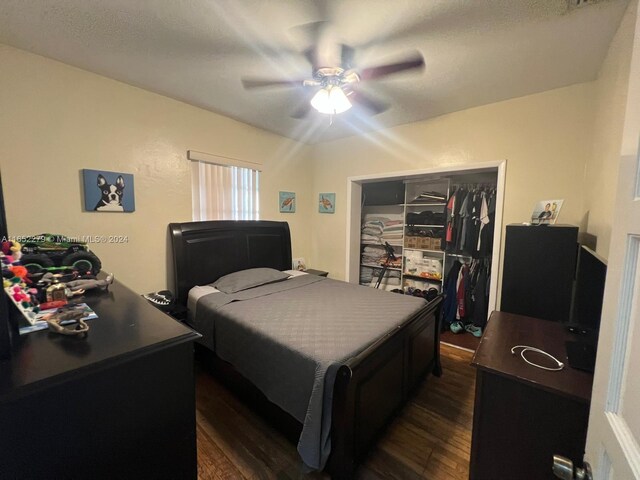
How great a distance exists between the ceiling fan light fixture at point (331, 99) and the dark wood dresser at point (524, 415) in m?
A: 1.71

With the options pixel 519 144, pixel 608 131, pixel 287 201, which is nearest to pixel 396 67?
pixel 608 131

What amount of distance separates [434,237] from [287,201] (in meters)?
2.02

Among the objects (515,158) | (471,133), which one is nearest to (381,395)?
(515,158)

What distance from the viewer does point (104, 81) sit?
2090mm

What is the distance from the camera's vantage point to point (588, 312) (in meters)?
1.32

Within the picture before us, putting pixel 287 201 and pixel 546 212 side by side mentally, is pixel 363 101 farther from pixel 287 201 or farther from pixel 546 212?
pixel 287 201

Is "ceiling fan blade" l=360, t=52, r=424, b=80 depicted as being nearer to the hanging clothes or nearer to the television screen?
the television screen

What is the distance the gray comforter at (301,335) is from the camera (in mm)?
1325

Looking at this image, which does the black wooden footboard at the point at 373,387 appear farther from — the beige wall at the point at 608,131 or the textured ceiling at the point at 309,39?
the textured ceiling at the point at 309,39

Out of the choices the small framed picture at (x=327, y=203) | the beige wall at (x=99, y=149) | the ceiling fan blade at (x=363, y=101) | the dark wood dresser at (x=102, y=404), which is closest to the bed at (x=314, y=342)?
the beige wall at (x=99, y=149)

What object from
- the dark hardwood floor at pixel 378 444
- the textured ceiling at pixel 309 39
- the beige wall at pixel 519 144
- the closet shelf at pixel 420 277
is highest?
the textured ceiling at pixel 309 39

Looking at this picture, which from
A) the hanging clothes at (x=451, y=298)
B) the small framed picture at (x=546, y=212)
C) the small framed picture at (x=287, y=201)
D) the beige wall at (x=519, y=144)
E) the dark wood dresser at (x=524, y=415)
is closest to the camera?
the dark wood dresser at (x=524, y=415)

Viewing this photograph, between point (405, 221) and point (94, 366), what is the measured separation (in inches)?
141

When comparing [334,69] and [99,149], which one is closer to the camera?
[334,69]
